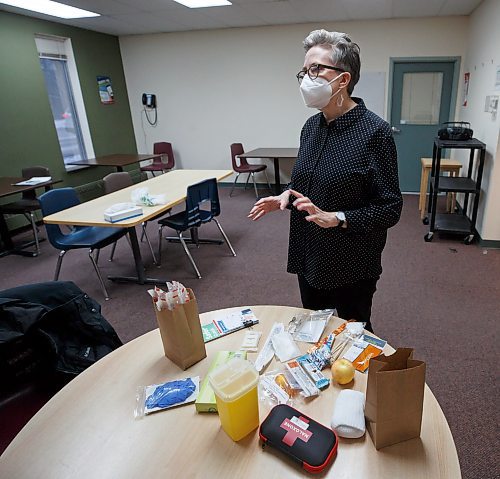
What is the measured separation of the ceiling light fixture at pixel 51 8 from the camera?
4.11 meters

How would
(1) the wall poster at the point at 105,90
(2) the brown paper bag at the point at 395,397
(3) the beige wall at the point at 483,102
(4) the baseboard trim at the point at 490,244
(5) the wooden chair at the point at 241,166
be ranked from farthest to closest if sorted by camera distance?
(1) the wall poster at the point at 105,90
(5) the wooden chair at the point at 241,166
(4) the baseboard trim at the point at 490,244
(3) the beige wall at the point at 483,102
(2) the brown paper bag at the point at 395,397

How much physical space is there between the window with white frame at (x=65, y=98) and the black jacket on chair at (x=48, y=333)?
4.61m

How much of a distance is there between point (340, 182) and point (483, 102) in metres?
3.49

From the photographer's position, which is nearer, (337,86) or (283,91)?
(337,86)

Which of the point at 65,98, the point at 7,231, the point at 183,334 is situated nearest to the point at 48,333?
the point at 183,334

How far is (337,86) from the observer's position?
4.08 feet

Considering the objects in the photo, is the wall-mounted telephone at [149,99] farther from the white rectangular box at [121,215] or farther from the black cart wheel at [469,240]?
the black cart wheel at [469,240]

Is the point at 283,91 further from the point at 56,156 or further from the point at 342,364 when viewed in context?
the point at 342,364

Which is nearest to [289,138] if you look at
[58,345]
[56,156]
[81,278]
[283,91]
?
[283,91]

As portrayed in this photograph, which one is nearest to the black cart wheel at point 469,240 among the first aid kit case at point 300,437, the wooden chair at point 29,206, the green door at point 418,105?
the green door at point 418,105

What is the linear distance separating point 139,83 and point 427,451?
22.3 ft

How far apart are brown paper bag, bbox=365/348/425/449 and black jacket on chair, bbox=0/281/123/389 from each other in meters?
0.97

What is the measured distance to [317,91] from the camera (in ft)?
4.13

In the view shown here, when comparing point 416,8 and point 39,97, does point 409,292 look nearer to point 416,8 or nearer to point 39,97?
point 416,8
